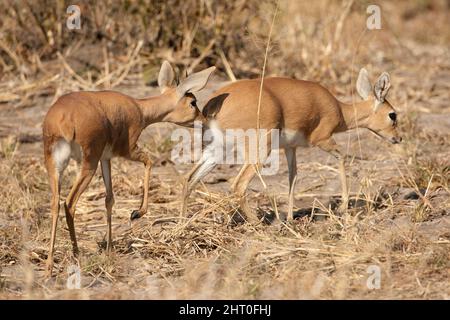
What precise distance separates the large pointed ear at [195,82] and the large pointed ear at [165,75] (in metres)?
0.17

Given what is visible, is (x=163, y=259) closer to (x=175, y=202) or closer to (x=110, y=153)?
(x=110, y=153)

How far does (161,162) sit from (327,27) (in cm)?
376

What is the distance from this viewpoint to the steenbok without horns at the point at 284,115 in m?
6.74

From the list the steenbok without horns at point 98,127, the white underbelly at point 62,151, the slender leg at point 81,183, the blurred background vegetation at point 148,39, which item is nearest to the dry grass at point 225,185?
the blurred background vegetation at point 148,39

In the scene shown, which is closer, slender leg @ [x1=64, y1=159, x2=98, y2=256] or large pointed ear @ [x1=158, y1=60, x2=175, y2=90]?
slender leg @ [x1=64, y1=159, x2=98, y2=256]

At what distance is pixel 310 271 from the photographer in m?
5.36

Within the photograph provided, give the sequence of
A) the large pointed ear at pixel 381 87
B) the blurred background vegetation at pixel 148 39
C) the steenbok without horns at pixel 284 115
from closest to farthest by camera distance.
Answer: the steenbok without horns at pixel 284 115
the large pointed ear at pixel 381 87
the blurred background vegetation at pixel 148 39

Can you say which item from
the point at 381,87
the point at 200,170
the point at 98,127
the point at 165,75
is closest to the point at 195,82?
the point at 165,75

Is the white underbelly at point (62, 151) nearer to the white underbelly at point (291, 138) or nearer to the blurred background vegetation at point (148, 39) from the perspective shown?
the white underbelly at point (291, 138)

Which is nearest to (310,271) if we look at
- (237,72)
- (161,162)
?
(161,162)

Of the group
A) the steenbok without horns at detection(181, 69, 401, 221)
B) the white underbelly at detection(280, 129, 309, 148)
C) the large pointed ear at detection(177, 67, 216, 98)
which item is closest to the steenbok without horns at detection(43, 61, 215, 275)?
the large pointed ear at detection(177, 67, 216, 98)

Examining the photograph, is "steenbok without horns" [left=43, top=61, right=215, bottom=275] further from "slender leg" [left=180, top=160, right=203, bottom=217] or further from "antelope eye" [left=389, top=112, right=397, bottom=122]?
"antelope eye" [left=389, top=112, right=397, bottom=122]

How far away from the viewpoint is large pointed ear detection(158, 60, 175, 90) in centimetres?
686

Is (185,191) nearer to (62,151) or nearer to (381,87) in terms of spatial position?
(62,151)
